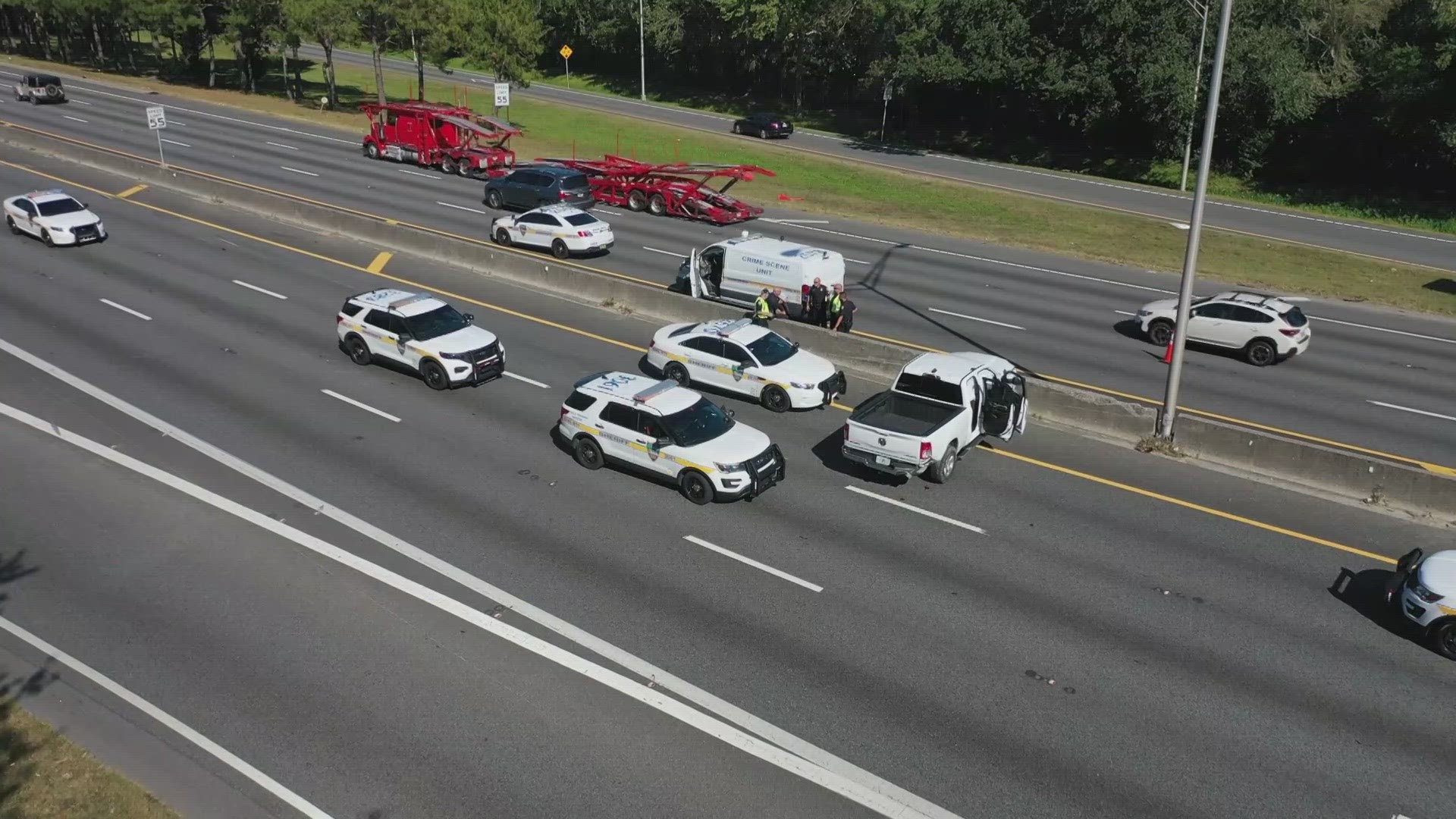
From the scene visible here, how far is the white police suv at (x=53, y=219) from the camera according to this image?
3153cm

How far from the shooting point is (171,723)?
11.7 m

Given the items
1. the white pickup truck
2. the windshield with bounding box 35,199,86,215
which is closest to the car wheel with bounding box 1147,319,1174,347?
the white pickup truck

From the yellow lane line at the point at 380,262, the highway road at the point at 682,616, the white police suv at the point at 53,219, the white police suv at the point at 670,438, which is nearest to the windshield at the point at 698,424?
the white police suv at the point at 670,438

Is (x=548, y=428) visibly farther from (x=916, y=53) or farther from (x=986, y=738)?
(x=916, y=53)

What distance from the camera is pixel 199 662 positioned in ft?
42.0

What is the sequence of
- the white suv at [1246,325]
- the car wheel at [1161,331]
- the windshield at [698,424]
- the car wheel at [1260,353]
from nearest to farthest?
the windshield at [698,424], the white suv at [1246,325], the car wheel at [1260,353], the car wheel at [1161,331]

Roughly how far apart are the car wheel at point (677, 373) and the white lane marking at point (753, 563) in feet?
22.1

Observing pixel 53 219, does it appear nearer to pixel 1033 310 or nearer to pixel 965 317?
pixel 965 317

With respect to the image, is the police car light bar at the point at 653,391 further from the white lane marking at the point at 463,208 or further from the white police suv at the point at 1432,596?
the white lane marking at the point at 463,208

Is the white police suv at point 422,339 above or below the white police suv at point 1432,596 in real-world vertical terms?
above

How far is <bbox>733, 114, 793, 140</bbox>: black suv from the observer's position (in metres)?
63.6

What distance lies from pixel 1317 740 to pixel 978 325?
17500mm

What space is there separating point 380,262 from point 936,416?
20541mm

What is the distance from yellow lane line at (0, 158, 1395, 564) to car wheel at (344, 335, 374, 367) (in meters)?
4.96
